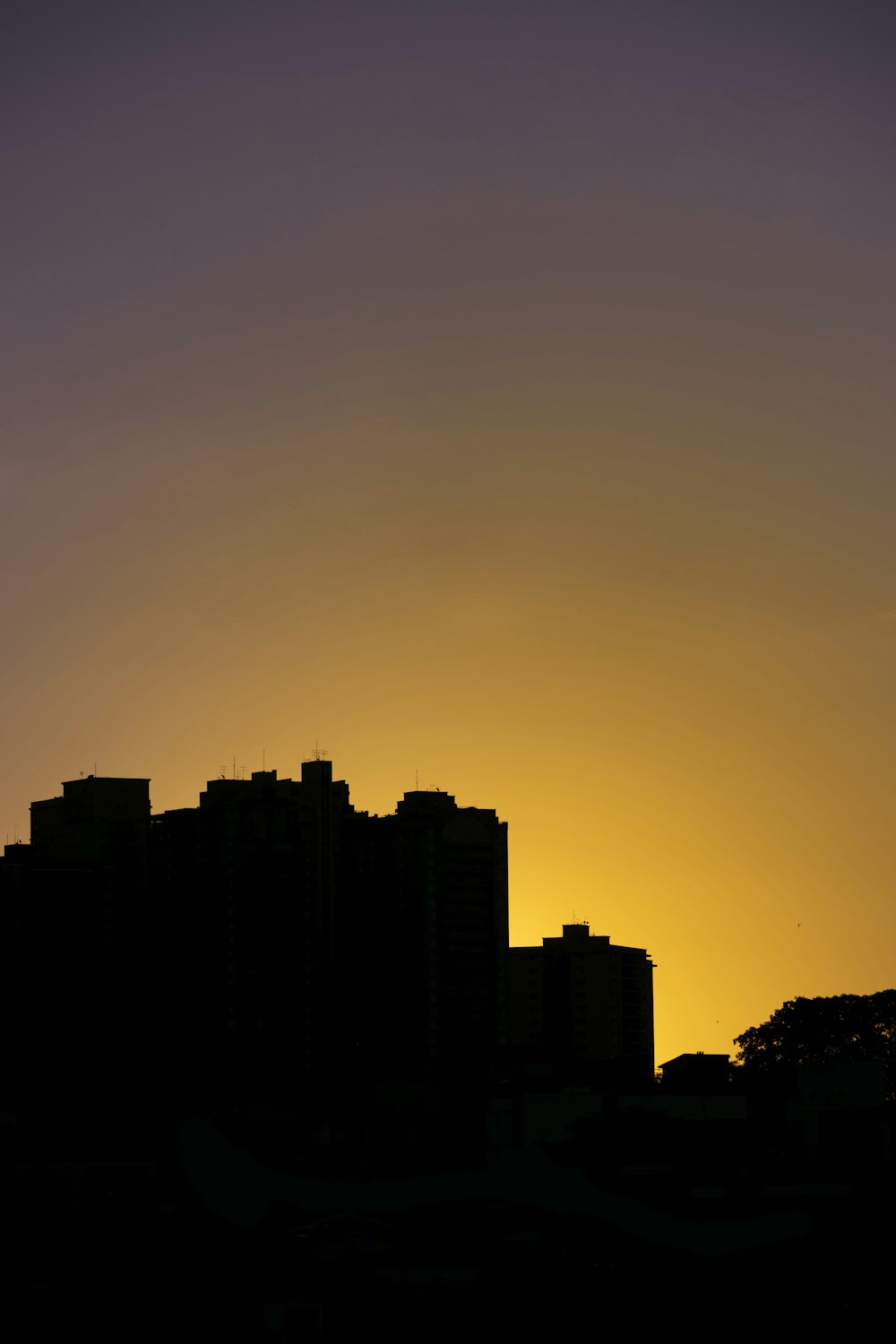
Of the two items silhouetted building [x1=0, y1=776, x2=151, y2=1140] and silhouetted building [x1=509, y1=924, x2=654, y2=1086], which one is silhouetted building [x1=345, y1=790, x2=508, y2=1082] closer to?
silhouetted building [x1=0, y1=776, x2=151, y2=1140]

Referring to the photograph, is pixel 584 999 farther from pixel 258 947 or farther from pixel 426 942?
pixel 258 947

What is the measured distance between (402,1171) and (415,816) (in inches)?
1771

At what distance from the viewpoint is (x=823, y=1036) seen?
11219cm

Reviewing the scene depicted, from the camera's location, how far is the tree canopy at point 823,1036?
110000mm

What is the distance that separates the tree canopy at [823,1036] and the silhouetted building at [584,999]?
2046 centimetres

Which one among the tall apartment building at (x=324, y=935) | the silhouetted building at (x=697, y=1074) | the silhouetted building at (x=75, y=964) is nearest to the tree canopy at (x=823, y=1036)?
the silhouetted building at (x=697, y=1074)

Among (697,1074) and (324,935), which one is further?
(324,935)

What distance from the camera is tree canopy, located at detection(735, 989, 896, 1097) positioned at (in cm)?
11000

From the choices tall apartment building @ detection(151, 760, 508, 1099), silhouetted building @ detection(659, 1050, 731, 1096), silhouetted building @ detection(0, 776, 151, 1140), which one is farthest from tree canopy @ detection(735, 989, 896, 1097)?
silhouetted building @ detection(0, 776, 151, 1140)

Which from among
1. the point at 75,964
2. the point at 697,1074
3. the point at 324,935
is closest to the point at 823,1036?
the point at 697,1074

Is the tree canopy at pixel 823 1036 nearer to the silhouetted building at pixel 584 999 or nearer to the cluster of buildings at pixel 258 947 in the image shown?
the cluster of buildings at pixel 258 947

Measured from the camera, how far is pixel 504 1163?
25.7 m

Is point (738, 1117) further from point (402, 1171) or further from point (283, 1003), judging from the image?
point (283, 1003)

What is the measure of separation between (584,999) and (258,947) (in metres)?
33.9
